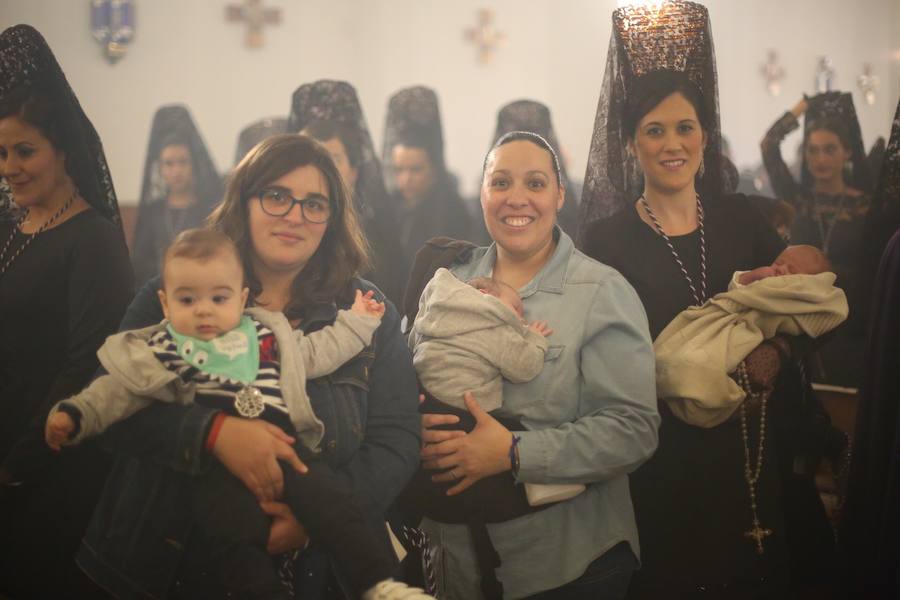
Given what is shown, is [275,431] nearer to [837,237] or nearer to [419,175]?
[419,175]

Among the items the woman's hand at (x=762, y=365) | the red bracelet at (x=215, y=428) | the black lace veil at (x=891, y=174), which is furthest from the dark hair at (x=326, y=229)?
the black lace veil at (x=891, y=174)

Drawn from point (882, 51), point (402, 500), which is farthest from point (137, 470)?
point (882, 51)

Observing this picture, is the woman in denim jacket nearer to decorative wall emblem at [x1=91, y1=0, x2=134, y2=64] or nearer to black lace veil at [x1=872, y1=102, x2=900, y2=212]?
decorative wall emblem at [x1=91, y1=0, x2=134, y2=64]

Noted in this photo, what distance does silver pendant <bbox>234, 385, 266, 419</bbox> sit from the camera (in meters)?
1.78

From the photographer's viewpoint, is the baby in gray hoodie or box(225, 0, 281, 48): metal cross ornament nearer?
the baby in gray hoodie

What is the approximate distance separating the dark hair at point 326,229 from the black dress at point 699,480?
71 centimetres

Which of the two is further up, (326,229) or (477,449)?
(326,229)

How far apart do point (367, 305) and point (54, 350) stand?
80 centimetres

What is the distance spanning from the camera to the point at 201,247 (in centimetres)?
176

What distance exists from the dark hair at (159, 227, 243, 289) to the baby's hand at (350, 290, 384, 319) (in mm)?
281

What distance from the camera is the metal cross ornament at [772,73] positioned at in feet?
8.01

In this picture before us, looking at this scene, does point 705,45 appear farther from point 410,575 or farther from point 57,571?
point 57,571

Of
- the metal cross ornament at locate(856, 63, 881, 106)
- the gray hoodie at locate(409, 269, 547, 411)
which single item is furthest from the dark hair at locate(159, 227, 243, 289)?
the metal cross ornament at locate(856, 63, 881, 106)

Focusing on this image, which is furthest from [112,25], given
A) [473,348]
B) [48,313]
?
[473,348]
